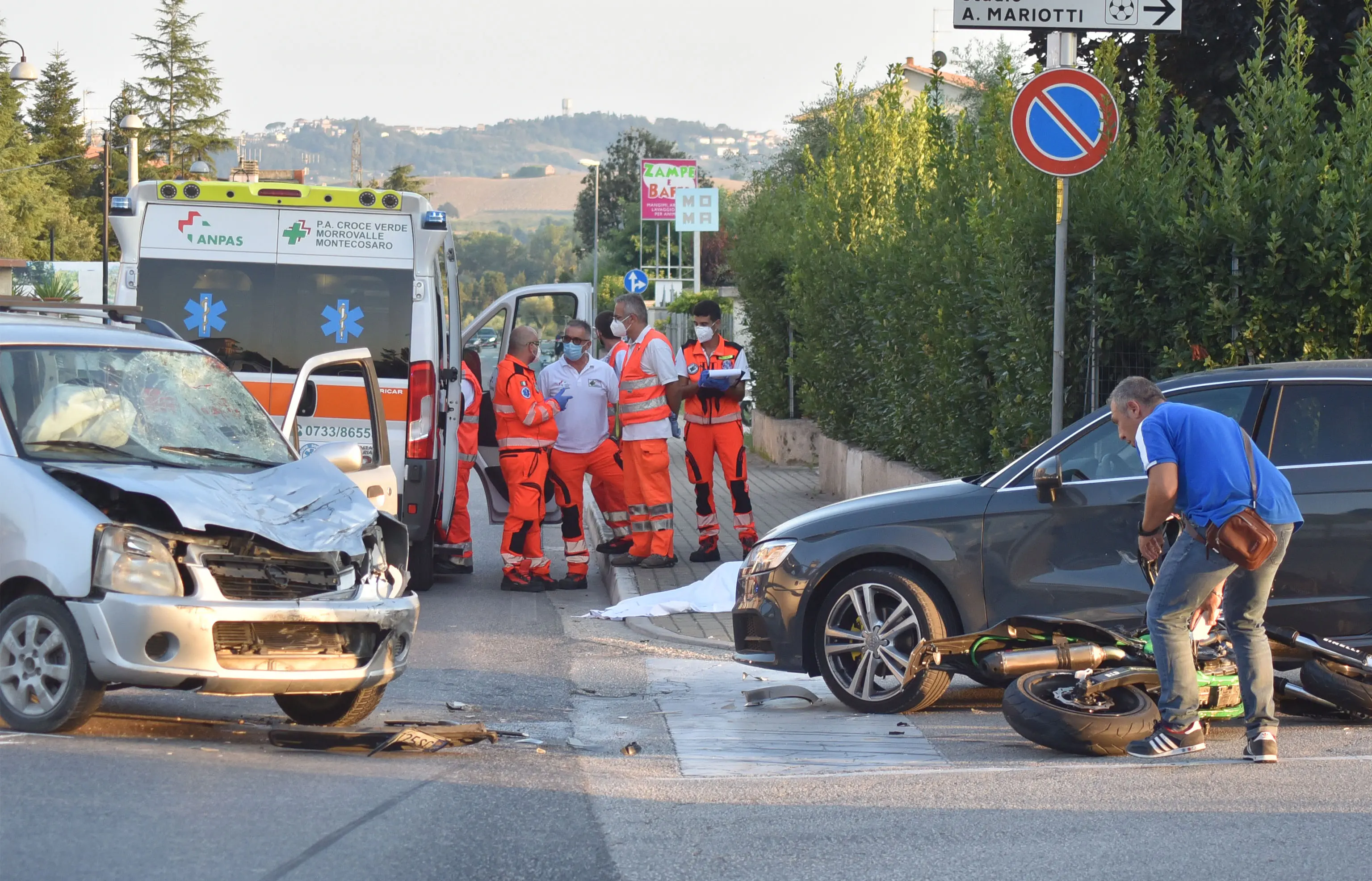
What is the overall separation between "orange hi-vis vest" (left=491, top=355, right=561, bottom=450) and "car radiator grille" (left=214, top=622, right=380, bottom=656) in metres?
5.10

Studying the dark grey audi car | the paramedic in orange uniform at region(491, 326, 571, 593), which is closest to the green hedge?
the dark grey audi car

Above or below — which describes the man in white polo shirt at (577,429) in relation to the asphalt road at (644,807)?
above

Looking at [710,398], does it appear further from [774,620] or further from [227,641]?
[227,641]

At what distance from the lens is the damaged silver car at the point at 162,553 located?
6.36m

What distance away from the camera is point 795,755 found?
22.9ft

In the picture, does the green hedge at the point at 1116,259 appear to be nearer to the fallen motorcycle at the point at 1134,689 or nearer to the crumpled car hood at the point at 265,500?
the fallen motorcycle at the point at 1134,689

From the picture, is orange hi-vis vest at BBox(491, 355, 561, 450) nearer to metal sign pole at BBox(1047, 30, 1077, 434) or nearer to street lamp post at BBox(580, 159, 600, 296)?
metal sign pole at BBox(1047, 30, 1077, 434)

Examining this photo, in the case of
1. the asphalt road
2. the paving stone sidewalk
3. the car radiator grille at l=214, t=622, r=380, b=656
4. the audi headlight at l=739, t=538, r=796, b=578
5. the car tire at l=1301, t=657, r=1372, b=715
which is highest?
the audi headlight at l=739, t=538, r=796, b=578

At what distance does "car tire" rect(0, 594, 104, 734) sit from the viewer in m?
6.38

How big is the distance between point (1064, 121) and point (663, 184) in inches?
1317

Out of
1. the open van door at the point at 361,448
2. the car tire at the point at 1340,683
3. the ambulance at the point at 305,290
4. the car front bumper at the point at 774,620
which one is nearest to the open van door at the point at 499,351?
the ambulance at the point at 305,290

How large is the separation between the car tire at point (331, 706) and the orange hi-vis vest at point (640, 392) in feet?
18.3

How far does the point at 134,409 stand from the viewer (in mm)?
7461

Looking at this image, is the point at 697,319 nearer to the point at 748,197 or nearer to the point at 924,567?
the point at 924,567
